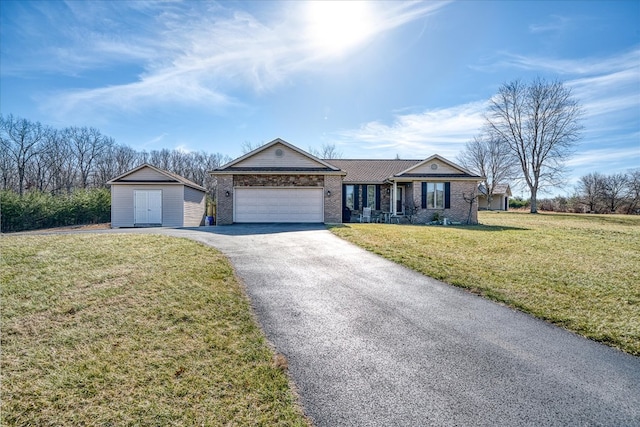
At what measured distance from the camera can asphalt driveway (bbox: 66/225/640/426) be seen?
8.15 feet

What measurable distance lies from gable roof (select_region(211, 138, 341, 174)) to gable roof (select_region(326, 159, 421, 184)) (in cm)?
384

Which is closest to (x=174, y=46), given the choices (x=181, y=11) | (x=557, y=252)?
(x=181, y=11)

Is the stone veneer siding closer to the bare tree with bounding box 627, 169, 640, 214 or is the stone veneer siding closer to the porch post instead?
the porch post

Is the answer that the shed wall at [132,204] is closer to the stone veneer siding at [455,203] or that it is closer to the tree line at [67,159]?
the tree line at [67,159]

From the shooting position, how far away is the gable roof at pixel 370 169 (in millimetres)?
20878

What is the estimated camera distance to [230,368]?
3053 mm

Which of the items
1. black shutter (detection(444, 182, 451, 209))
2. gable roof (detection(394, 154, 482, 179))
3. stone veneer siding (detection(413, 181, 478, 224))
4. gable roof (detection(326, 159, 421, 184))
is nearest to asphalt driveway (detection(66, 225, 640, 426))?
stone veneer siding (detection(413, 181, 478, 224))

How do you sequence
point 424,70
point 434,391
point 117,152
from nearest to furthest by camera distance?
point 434,391 < point 424,70 < point 117,152

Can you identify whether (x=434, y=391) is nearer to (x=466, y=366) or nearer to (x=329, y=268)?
(x=466, y=366)

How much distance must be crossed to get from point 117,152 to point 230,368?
4709 centimetres

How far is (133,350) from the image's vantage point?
3.38 metres

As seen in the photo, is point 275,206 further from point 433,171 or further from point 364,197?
point 433,171

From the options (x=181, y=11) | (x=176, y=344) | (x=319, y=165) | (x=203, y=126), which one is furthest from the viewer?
(x=203, y=126)

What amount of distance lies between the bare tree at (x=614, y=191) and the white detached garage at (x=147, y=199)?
4654 centimetres
